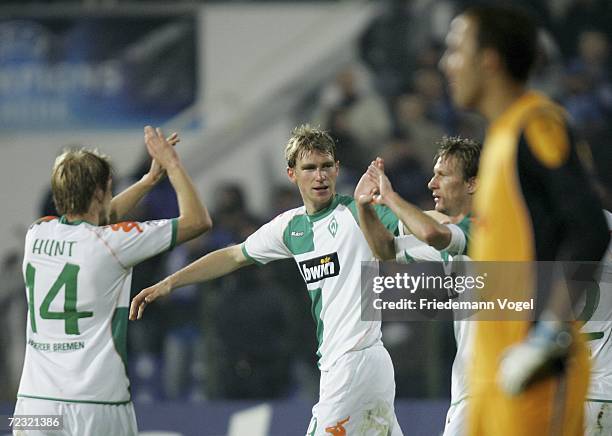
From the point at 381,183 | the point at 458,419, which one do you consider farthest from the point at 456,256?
the point at 381,183

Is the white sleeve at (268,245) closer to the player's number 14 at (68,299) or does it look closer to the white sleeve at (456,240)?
the player's number 14 at (68,299)

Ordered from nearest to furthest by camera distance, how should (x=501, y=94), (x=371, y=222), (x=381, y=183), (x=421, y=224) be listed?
1. (x=501, y=94)
2. (x=421, y=224)
3. (x=381, y=183)
4. (x=371, y=222)

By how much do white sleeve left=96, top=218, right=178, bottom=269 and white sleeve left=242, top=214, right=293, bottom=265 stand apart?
2.96 feet

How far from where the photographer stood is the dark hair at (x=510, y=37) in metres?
3.18

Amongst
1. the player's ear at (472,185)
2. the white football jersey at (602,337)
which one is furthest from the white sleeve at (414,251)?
the white football jersey at (602,337)

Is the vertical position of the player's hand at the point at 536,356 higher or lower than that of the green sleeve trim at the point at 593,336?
lower

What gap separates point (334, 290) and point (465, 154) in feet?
3.33

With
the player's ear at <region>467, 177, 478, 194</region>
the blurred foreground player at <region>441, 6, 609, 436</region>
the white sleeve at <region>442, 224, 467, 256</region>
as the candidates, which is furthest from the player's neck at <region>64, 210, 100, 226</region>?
the blurred foreground player at <region>441, 6, 609, 436</region>

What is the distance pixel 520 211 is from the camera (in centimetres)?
316

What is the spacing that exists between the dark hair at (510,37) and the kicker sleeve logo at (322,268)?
2.47 meters

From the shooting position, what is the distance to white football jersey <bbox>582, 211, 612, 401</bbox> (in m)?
5.67

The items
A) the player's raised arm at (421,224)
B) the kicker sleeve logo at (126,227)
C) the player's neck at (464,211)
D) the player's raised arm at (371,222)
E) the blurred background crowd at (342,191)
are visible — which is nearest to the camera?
the player's raised arm at (421,224)

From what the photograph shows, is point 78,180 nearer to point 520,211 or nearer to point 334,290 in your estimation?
point 334,290

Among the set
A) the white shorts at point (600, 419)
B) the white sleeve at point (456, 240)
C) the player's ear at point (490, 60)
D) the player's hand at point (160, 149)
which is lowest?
the white shorts at point (600, 419)
